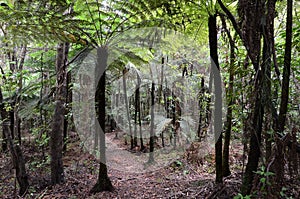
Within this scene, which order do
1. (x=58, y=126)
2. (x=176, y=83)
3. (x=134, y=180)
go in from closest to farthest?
(x=58, y=126) → (x=134, y=180) → (x=176, y=83)

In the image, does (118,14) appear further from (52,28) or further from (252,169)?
(252,169)

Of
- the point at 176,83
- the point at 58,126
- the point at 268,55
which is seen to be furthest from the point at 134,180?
the point at 176,83

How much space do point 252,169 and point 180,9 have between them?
7.14ft

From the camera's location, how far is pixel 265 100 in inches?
73.9

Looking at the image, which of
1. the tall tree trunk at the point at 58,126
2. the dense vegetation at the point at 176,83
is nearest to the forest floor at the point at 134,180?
the dense vegetation at the point at 176,83

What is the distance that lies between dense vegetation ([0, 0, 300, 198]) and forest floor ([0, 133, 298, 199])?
→ 0.03m

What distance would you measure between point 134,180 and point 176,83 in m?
4.11

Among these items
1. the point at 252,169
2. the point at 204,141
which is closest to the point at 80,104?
the point at 204,141

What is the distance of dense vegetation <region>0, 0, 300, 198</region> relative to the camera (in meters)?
1.95

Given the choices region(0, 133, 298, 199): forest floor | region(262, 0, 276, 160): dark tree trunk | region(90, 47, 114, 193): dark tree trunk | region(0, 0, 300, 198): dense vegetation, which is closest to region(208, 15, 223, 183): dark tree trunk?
region(0, 0, 300, 198): dense vegetation

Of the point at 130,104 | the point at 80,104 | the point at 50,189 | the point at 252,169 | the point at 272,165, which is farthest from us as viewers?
the point at 130,104

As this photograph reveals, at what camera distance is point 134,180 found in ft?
16.3

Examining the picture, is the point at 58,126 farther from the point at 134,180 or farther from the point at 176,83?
the point at 176,83

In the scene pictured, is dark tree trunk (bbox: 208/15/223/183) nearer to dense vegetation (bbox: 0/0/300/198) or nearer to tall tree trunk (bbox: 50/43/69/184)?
dense vegetation (bbox: 0/0/300/198)
